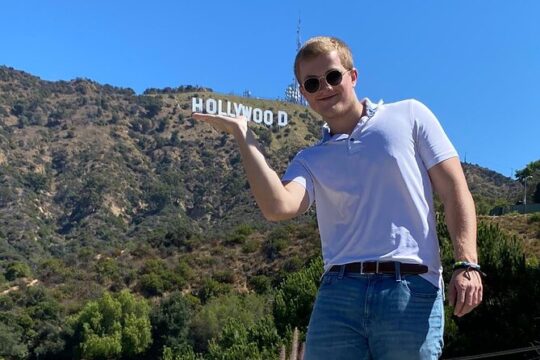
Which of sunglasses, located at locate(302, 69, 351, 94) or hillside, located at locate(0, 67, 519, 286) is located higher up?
hillside, located at locate(0, 67, 519, 286)

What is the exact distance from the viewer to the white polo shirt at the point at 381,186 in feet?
6.85

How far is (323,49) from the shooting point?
7.32 feet

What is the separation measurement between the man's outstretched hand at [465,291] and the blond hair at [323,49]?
74 cm

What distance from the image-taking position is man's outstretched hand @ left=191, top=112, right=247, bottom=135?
2.20m

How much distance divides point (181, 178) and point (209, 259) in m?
30.8

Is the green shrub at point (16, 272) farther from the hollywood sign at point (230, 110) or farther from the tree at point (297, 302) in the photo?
the hollywood sign at point (230, 110)

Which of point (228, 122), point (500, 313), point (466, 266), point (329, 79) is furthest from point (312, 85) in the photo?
point (500, 313)

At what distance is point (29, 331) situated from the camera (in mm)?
37281

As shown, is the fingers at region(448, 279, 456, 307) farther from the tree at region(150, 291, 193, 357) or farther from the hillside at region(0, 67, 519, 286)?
the hillside at region(0, 67, 519, 286)

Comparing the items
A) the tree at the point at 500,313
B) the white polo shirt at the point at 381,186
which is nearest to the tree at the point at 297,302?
the tree at the point at 500,313

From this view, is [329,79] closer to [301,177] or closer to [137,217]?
[301,177]

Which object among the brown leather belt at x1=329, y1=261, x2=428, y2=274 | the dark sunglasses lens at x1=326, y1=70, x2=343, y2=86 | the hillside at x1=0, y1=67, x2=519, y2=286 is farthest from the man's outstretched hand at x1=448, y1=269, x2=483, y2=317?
the hillside at x1=0, y1=67, x2=519, y2=286

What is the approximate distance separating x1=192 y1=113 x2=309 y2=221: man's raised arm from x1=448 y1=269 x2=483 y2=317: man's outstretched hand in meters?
0.53

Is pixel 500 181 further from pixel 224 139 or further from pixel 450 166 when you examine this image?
pixel 450 166
